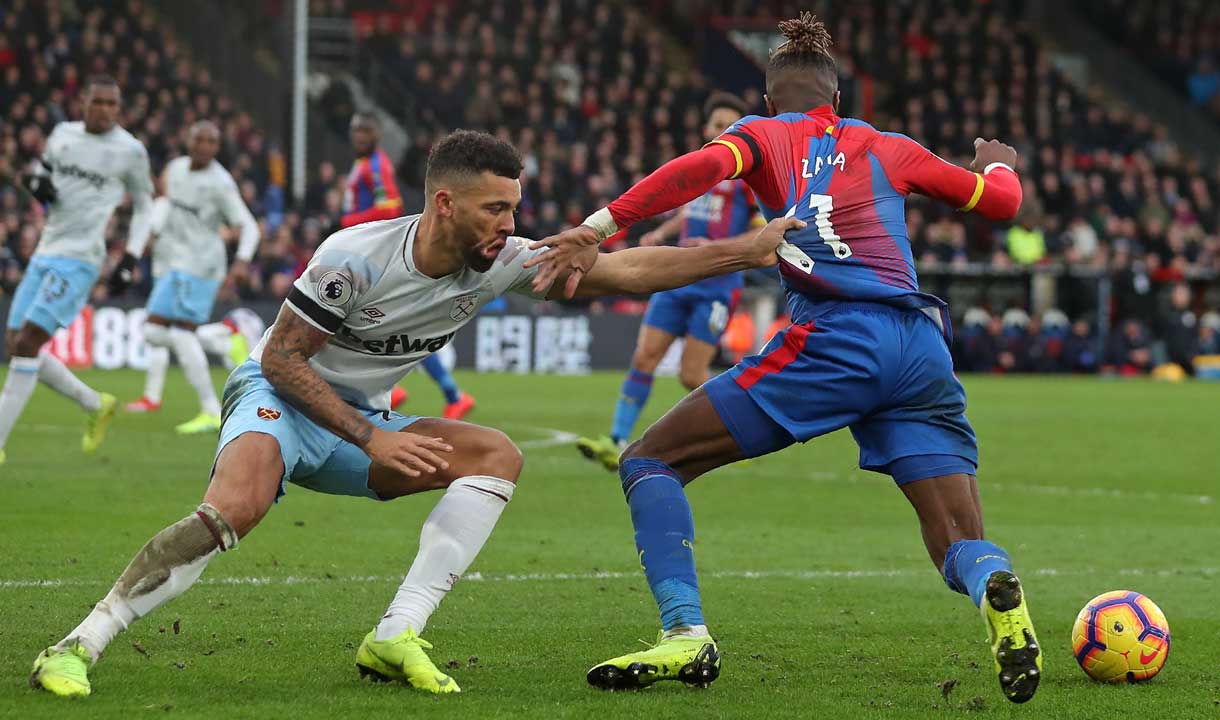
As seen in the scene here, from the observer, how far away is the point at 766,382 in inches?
217

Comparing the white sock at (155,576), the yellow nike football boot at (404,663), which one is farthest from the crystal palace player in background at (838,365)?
the white sock at (155,576)


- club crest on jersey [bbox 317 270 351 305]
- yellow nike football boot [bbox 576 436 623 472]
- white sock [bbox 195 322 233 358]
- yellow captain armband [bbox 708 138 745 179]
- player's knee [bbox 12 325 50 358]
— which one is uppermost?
yellow captain armband [bbox 708 138 745 179]

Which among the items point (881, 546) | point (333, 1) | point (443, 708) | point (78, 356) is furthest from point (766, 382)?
point (333, 1)

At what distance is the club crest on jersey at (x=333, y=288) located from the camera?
5.20m

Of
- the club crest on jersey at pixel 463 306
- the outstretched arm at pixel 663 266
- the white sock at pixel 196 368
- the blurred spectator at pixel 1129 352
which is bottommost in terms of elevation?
the blurred spectator at pixel 1129 352

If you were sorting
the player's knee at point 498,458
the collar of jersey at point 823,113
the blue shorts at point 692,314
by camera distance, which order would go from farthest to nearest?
the blue shorts at point 692,314 < the collar of jersey at point 823,113 < the player's knee at point 498,458

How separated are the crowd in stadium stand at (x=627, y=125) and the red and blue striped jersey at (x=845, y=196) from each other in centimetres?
1939

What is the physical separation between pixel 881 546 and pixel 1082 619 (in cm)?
311

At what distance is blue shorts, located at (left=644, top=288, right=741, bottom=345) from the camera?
12156mm

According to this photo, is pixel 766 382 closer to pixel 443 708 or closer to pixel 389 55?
pixel 443 708

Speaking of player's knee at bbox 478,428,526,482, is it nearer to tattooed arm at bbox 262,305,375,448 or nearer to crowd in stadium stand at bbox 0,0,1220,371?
tattooed arm at bbox 262,305,375,448

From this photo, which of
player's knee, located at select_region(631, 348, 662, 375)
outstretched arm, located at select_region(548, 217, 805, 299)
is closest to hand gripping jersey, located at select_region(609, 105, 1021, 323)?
outstretched arm, located at select_region(548, 217, 805, 299)

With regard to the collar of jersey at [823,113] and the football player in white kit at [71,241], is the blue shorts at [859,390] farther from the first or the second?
the football player in white kit at [71,241]

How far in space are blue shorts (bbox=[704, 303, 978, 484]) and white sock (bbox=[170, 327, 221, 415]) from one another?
30.6 feet
